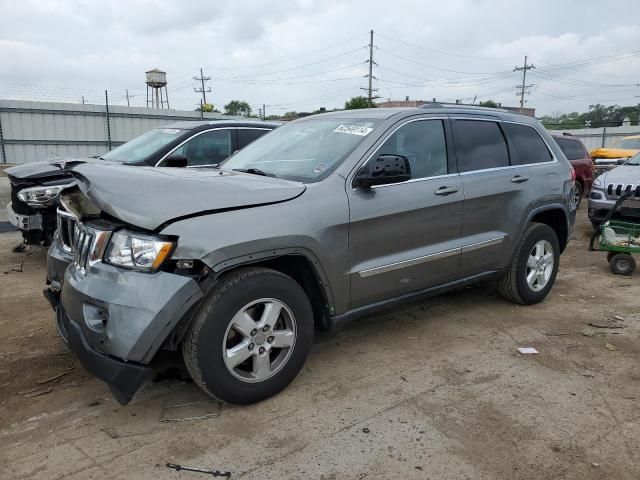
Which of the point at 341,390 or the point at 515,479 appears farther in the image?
the point at 341,390

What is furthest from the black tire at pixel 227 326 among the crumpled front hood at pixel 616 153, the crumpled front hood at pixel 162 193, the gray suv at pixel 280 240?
the crumpled front hood at pixel 616 153

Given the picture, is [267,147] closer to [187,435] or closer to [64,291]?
[64,291]

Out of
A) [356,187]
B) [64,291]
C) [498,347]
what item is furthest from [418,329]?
[64,291]

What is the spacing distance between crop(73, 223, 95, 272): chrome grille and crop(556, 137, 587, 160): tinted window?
10976 millimetres

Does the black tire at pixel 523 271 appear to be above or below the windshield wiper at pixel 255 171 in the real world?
below

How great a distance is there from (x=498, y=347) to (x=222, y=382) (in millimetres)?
2288

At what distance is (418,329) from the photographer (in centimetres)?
438

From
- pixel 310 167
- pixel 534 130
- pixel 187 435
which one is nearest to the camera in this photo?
pixel 187 435

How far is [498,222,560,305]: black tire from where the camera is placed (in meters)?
4.71

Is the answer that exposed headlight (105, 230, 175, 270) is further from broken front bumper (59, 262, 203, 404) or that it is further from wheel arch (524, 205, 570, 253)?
wheel arch (524, 205, 570, 253)

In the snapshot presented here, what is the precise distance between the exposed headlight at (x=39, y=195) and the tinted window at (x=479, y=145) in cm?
442

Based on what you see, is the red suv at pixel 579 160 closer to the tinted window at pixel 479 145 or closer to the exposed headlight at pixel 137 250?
the tinted window at pixel 479 145

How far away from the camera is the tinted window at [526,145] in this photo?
4.73 m

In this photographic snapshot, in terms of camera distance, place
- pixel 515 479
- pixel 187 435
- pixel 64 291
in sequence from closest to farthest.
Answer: pixel 515 479 → pixel 187 435 → pixel 64 291
